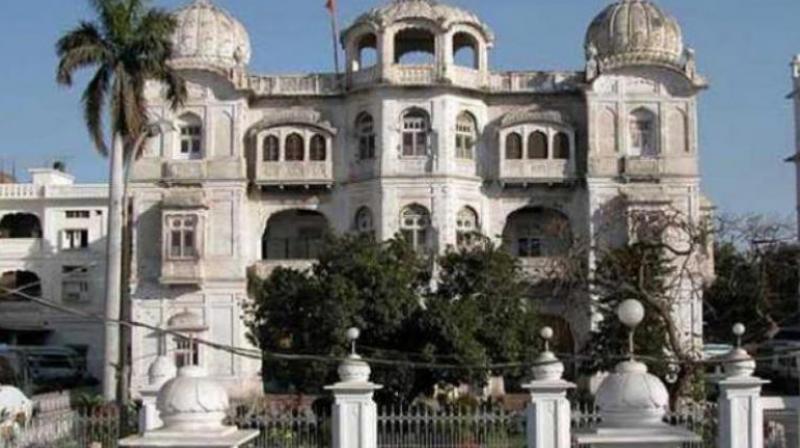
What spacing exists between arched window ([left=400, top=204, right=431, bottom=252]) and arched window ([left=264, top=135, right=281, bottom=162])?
14.1 ft

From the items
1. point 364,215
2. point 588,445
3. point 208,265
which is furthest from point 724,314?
point 588,445

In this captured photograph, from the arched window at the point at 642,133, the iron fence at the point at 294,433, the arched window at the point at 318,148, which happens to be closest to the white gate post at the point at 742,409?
the iron fence at the point at 294,433

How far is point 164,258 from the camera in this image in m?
34.6

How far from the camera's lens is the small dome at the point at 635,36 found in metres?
34.9

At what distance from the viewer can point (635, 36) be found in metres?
35.1

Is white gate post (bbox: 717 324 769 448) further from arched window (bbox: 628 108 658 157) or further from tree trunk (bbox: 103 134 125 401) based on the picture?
arched window (bbox: 628 108 658 157)

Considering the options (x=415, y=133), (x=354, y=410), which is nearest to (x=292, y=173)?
(x=415, y=133)

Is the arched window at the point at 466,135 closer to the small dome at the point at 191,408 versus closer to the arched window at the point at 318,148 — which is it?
the arched window at the point at 318,148

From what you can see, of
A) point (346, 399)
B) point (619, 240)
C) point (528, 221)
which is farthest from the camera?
point (528, 221)

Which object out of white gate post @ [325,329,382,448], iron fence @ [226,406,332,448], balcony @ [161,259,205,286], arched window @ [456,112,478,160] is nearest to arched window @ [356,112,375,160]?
arched window @ [456,112,478,160]

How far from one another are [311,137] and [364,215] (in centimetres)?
283

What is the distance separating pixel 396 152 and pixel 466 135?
2256 millimetres

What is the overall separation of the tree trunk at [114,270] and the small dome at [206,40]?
727cm

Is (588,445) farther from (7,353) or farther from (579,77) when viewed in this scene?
(7,353)
